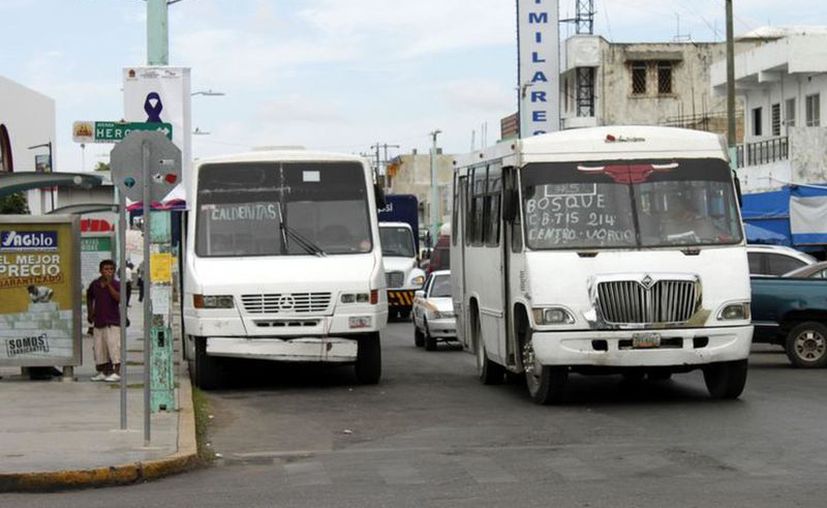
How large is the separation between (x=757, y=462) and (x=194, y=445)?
4853 millimetres

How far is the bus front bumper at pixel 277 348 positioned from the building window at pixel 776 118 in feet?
103

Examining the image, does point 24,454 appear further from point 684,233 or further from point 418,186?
point 418,186

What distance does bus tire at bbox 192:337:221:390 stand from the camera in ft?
59.4

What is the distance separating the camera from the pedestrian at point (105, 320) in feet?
62.6

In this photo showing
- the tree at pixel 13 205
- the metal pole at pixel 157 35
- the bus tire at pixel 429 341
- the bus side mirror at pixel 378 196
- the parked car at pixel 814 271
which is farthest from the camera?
the tree at pixel 13 205

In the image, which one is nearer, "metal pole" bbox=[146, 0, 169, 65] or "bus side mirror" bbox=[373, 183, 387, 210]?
"metal pole" bbox=[146, 0, 169, 65]

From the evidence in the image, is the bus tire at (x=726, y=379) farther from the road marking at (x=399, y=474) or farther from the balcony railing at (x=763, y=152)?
the balcony railing at (x=763, y=152)

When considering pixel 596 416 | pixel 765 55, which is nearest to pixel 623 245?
pixel 596 416

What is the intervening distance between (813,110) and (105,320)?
29.8m

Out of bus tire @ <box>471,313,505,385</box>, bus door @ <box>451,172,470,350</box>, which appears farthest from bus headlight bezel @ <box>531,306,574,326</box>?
bus door @ <box>451,172,470,350</box>

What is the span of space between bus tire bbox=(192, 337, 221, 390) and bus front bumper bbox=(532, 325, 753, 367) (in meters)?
5.02

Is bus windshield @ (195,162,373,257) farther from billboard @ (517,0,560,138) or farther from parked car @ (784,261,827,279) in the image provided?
Result: billboard @ (517,0,560,138)

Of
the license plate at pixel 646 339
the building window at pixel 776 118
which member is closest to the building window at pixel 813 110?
the building window at pixel 776 118

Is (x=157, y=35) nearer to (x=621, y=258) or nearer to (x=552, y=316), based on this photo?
(x=552, y=316)
